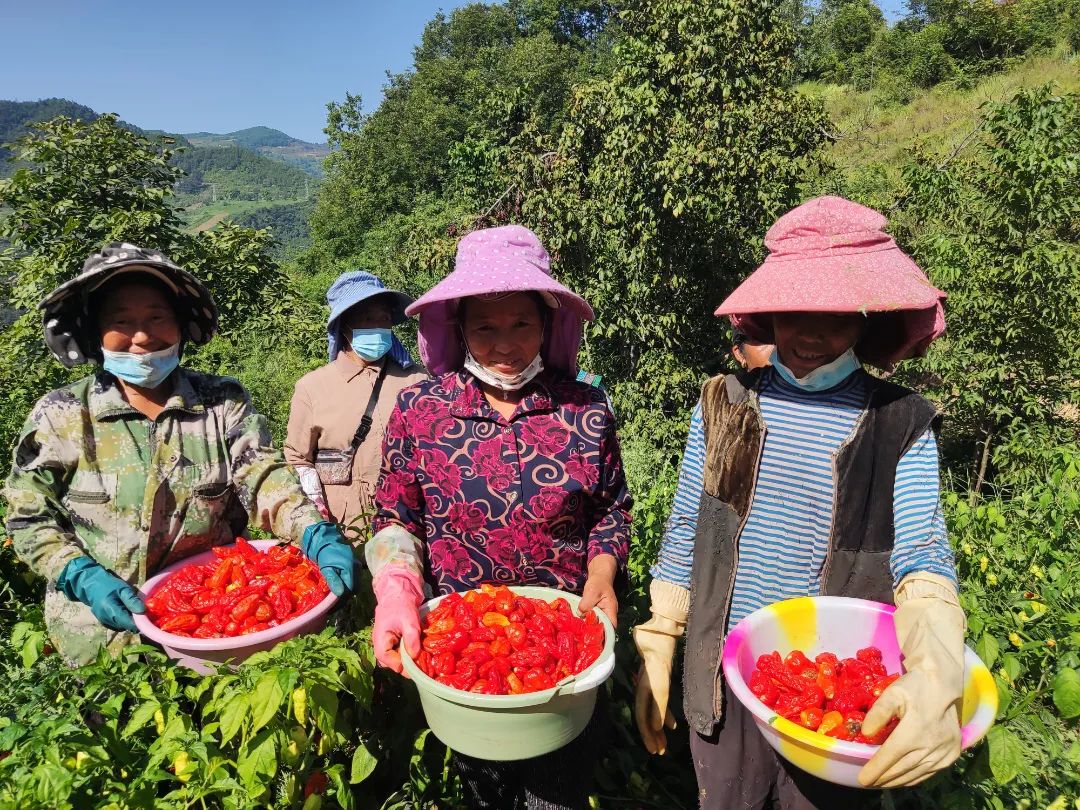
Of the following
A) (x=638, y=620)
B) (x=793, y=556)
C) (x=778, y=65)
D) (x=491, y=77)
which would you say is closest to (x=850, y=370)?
(x=793, y=556)

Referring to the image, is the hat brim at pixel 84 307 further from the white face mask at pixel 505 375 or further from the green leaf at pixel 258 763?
the green leaf at pixel 258 763

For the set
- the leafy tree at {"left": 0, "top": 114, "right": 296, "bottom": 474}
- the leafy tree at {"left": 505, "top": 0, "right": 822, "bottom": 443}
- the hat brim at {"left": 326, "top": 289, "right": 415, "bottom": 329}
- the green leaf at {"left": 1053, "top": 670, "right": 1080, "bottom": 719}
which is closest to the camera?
the green leaf at {"left": 1053, "top": 670, "right": 1080, "bottom": 719}

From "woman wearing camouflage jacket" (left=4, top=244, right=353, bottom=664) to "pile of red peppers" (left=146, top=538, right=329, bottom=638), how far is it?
9cm

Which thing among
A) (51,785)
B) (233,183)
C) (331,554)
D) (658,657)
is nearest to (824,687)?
(658,657)

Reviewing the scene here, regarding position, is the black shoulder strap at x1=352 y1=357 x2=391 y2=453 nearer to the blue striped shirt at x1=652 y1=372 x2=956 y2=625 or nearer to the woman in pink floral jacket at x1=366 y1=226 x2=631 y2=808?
the woman in pink floral jacket at x1=366 y1=226 x2=631 y2=808

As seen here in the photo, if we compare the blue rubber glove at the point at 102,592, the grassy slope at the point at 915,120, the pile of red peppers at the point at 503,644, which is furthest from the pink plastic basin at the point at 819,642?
the grassy slope at the point at 915,120

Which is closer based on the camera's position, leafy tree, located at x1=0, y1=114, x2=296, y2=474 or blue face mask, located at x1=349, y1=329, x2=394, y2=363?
blue face mask, located at x1=349, y1=329, x2=394, y2=363

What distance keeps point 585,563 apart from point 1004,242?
6.76 m

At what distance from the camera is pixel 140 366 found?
85.4 inches

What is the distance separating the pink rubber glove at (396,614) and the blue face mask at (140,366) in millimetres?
1057

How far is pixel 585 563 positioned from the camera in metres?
2.11

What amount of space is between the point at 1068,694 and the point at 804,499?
2.86 ft

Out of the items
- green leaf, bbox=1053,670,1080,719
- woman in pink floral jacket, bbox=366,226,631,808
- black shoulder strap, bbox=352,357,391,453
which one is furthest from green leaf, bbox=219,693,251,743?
black shoulder strap, bbox=352,357,391,453

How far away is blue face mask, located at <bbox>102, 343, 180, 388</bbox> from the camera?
2.16m
